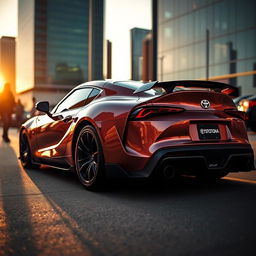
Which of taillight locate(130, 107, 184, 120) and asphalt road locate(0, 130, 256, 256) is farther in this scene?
taillight locate(130, 107, 184, 120)

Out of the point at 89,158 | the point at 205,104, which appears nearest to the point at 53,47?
the point at 89,158

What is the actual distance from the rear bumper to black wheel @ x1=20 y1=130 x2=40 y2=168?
113 inches

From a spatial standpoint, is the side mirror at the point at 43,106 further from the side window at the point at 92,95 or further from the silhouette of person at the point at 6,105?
the silhouette of person at the point at 6,105

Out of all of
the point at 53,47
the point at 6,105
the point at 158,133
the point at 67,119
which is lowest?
the point at 158,133

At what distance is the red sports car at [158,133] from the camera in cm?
421

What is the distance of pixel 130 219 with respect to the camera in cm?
349

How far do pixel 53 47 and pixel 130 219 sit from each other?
147609mm

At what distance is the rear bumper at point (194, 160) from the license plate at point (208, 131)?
110 millimetres

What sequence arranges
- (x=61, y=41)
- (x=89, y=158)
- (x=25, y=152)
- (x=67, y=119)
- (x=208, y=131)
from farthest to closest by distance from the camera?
(x=61, y=41) < (x=25, y=152) < (x=67, y=119) < (x=89, y=158) < (x=208, y=131)

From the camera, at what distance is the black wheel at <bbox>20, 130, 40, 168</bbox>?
699cm

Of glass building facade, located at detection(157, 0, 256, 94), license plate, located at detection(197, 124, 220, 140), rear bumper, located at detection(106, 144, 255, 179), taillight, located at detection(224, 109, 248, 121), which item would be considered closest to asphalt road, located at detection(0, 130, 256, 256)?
rear bumper, located at detection(106, 144, 255, 179)

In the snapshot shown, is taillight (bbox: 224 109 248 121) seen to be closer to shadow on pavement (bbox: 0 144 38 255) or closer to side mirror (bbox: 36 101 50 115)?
shadow on pavement (bbox: 0 144 38 255)

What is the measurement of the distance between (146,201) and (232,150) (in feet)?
3.56

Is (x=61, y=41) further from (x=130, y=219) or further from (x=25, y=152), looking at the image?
(x=130, y=219)
